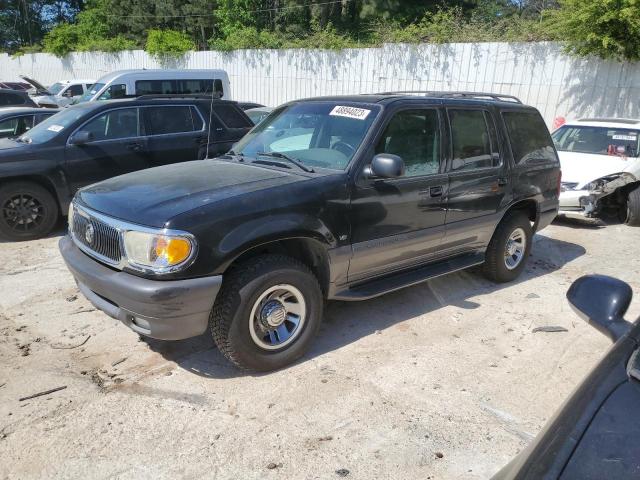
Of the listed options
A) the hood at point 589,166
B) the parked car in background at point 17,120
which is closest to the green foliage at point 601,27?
the hood at point 589,166

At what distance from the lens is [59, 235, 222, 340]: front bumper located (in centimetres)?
313

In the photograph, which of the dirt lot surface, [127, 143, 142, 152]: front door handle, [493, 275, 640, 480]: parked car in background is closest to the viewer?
[493, 275, 640, 480]: parked car in background

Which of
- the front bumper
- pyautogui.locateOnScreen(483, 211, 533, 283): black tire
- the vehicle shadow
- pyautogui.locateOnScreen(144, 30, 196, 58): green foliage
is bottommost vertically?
the vehicle shadow

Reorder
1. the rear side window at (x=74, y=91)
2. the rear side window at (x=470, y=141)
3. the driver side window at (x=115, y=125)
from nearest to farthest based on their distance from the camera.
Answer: the rear side window at (x=470, y=141)
the driver side window at (x=115, y=125)
the rear side window at (x=74, y=91)

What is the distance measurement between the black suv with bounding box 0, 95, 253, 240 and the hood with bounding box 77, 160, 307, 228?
2.35 meters

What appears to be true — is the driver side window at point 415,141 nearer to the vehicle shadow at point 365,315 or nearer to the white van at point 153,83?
the vehicle shadow at point 365,315

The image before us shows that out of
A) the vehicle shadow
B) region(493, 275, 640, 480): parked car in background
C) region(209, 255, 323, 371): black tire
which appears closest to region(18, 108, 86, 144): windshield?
the vehicle shadow

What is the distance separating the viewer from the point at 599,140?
889 cm

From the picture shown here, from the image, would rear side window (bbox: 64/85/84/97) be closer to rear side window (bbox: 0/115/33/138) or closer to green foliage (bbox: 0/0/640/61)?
green foliage (bbox: 0/0/640/61)

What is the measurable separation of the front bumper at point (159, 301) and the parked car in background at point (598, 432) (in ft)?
6.71

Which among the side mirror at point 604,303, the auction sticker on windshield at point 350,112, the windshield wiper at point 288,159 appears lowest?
the side mirror at point 604,303

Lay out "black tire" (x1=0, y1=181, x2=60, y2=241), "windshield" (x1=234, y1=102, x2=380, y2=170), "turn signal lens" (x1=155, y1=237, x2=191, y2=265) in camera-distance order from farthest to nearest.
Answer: "black tire" (x1=0, y1=181, x2=60, y2=241) → "windshield" (x1=234, y1=102, x2=380, y2=170) → "turn signal lens" (x1=155, y1=237, x2=191, y2=265)

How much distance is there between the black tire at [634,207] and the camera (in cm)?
808

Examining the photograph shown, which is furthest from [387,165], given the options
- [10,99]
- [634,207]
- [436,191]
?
[10,99]
